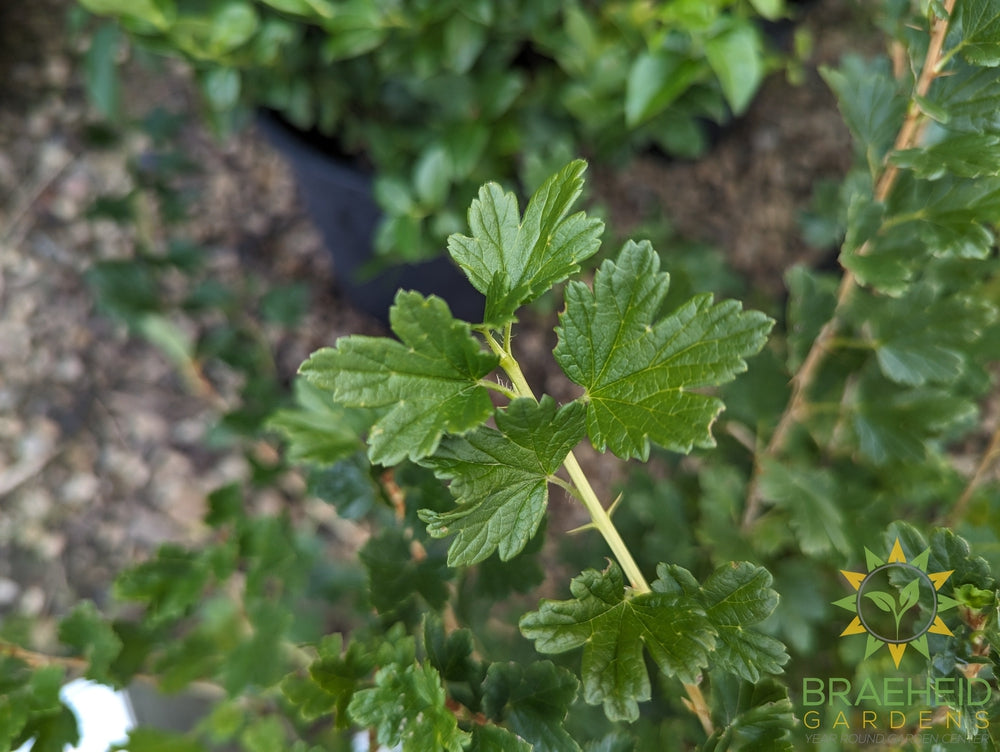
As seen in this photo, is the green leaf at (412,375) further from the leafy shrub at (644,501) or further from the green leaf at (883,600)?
the green leaf at (883,600)

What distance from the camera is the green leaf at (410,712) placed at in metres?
0.51

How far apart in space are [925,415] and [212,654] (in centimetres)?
78

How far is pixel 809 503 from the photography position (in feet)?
2.63

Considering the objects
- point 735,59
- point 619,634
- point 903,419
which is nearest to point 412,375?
point 619,634

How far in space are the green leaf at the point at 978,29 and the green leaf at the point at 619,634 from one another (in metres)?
0.43

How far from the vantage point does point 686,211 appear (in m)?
1.77

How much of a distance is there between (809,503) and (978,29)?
0.44 meters

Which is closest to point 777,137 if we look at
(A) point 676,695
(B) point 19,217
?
(A) point 676,695

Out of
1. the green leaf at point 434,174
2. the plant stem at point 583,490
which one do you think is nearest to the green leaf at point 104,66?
the green leaf at point 434,174

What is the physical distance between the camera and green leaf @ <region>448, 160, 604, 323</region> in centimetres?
46

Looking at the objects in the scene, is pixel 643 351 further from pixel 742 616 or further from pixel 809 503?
pixel 809 503

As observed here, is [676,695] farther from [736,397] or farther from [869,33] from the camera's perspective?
[869,33]

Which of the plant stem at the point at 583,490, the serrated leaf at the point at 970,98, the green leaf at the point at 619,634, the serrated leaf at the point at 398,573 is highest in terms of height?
the serrated leaf at the point at 970,98

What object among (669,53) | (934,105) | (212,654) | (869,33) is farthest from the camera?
(869,33)
